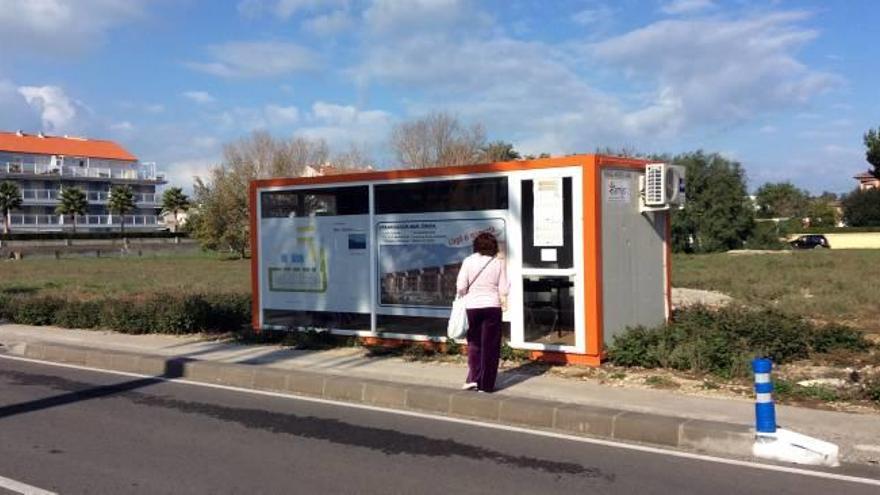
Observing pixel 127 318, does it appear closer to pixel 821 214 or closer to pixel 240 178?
pixel 240 178

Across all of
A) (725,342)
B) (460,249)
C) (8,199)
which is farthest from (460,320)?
(8,199)

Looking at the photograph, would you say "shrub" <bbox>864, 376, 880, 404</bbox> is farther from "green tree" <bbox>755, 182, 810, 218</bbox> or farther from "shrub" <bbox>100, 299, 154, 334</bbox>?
"green tree" <bbox>755, 182, 810, 218</bbox>

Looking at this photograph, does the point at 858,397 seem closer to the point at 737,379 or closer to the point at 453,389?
the point at 737,379

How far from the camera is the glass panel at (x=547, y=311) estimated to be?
36.7ft

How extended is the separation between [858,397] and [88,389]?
8.99 meters

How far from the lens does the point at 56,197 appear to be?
362 feet

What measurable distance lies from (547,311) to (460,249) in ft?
5.01

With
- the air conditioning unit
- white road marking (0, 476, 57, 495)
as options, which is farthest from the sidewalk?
white road marking (0, 476, 57, 495)

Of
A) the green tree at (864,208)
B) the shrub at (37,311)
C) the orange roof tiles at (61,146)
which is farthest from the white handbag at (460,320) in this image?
the orange roof tiles at (61,146)

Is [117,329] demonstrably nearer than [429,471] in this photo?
No

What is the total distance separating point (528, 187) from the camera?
11266 millimetres

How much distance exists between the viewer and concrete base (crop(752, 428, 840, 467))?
6.50 meters

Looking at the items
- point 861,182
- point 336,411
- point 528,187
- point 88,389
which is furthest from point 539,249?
point 861,182

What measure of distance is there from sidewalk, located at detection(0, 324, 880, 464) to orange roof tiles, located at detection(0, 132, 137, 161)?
115 metres
